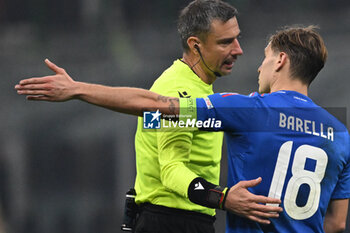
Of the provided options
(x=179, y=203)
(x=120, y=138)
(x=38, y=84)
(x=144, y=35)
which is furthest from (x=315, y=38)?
(x=144, y=35)

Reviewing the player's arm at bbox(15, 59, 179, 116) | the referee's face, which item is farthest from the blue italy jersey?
the referee's face

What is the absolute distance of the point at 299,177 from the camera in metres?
2.29

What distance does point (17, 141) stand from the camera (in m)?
6.75

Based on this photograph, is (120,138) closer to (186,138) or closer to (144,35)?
(144,35)

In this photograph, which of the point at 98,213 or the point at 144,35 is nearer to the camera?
the point at 98,213

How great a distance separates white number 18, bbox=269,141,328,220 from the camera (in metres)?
2.26

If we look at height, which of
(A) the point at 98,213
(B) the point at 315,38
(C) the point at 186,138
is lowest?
(A) the point at 98,213

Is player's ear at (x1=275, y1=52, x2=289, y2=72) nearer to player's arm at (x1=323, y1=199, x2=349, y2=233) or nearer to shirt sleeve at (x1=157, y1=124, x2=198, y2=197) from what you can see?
shirt sleeve at (x1=157, y1=124, x2=198, y2=197)

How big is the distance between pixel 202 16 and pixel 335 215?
4.13 ft

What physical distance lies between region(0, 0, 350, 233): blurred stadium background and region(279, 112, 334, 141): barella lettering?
4.00 meters

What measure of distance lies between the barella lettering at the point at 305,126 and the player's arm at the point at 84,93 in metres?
0.53

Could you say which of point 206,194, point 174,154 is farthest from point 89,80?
point 206,194

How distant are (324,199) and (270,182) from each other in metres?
0.28

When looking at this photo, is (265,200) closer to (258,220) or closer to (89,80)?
(258,220)
